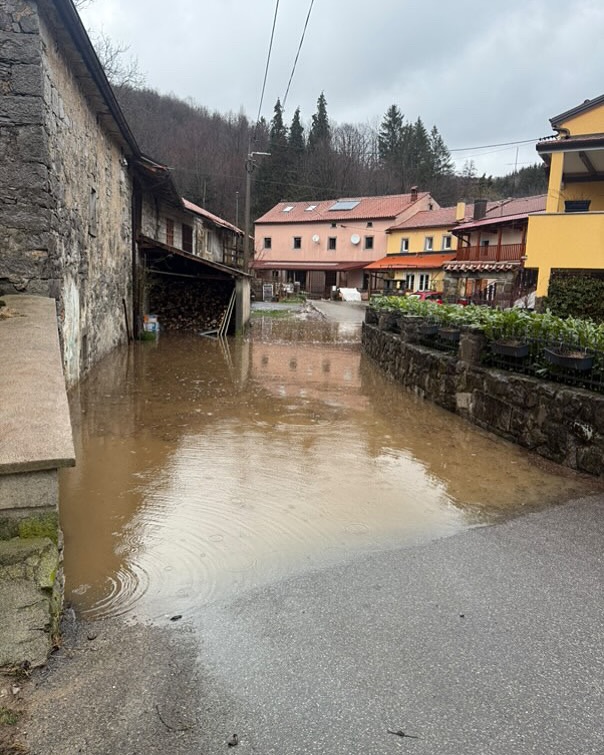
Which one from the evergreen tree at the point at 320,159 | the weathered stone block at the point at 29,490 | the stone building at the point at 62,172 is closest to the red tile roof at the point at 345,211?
the evergreen tree at the point at 320,159

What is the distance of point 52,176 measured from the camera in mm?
6016

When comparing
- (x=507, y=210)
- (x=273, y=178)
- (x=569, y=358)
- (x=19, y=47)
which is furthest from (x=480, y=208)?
(x=19, y=47)

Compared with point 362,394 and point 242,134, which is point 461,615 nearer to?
point 362,394

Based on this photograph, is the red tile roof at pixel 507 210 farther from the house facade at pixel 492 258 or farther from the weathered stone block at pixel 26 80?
the weathered stone block at pixel 26 80

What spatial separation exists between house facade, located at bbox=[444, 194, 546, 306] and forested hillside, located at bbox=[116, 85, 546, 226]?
70.1ft

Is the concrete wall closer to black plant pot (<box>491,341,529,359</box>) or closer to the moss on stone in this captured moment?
the moss on stone

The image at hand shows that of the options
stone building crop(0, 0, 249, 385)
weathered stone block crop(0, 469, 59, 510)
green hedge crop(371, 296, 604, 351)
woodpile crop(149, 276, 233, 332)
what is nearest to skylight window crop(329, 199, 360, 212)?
woodpile crop(149, 276, 233, 332)

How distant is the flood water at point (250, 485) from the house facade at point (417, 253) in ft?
96.1

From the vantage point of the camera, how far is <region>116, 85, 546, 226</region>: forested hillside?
53.9 meters

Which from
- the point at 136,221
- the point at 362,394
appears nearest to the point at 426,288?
the point at 136,221

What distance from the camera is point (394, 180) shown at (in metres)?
60.3

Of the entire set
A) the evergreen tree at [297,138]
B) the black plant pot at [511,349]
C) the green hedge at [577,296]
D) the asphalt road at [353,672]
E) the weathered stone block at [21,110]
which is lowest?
the asphalt road at [353,672]

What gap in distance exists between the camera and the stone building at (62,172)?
542cm

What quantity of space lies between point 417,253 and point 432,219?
2599 mm
